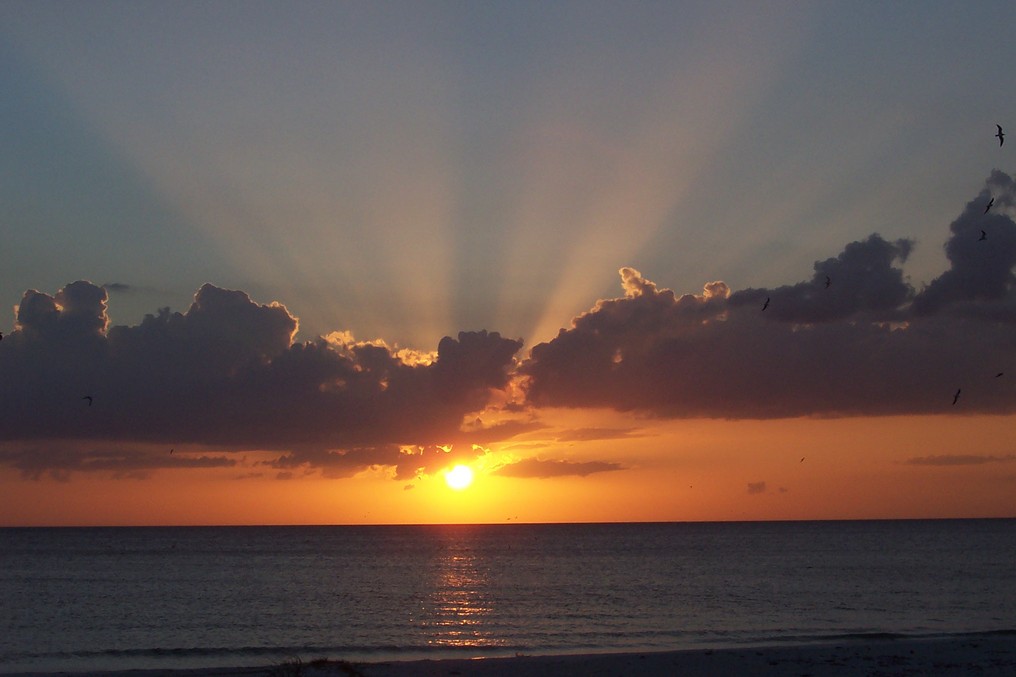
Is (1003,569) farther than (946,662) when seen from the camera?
Yes

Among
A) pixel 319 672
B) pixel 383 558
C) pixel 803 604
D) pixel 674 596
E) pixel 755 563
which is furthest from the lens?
pixel 383 558

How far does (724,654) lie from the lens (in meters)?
45.8

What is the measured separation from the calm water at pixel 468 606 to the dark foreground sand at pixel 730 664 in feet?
26.6

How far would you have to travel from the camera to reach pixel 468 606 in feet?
256

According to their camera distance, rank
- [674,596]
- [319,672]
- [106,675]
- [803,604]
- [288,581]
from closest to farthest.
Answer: [319,672] < [106,675] < [803,604] < [674,596] < [288,581]

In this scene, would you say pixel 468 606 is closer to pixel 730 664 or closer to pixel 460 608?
pixel 460 608

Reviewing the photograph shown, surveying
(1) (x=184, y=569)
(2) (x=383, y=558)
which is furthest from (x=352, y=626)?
(2) (x=383, y=558)

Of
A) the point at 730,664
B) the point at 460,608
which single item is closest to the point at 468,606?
the point at 460,608

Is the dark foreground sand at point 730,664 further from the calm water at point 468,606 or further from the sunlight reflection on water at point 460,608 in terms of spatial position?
the sunlight reflection on water at point 460,608

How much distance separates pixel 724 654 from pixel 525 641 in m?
15.0

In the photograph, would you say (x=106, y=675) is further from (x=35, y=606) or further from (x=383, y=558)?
(x=383, y=558)

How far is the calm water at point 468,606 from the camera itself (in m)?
56.4

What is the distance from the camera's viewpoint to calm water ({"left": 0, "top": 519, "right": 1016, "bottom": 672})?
56375 millimetres

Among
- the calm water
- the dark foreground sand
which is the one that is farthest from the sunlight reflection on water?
the dark foreground sand
